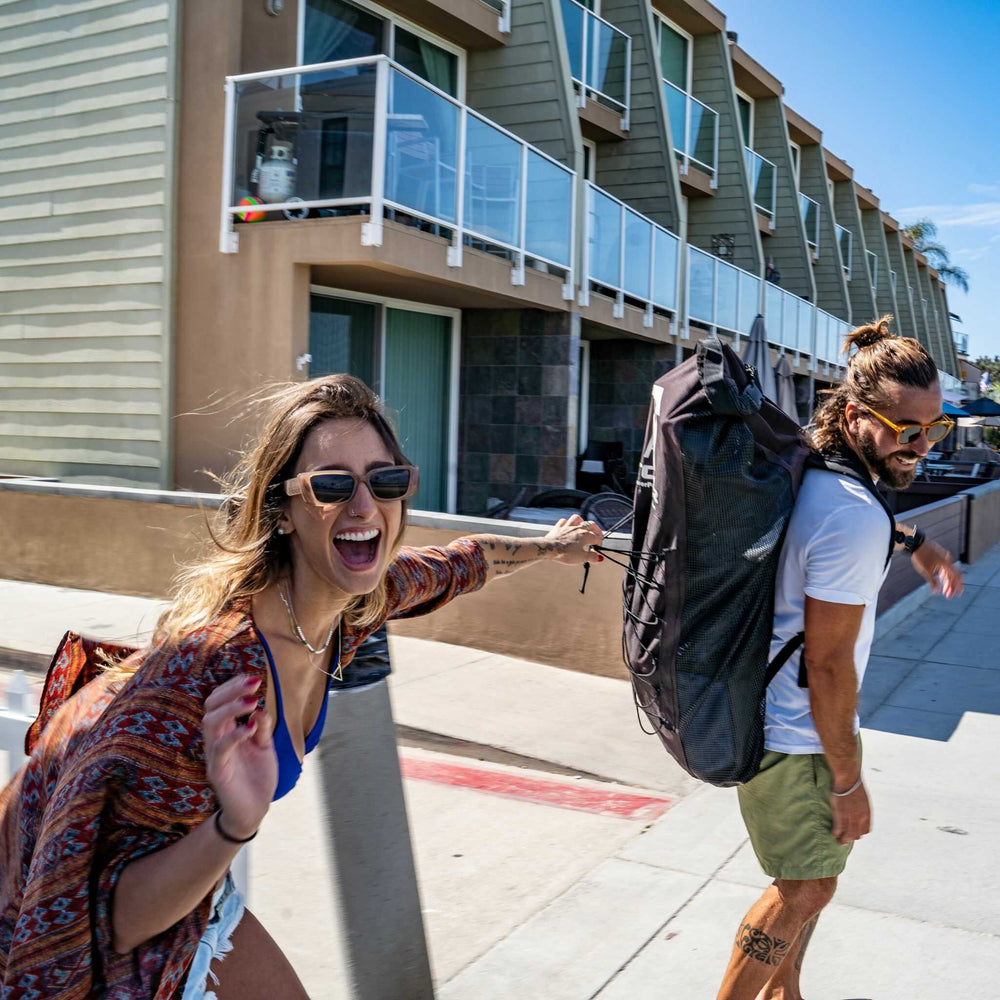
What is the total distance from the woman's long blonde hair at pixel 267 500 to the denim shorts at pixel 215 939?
21.2 inches

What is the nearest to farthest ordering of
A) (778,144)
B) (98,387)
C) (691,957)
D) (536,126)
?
(691,957), (98,387), (536,126), (778,144)

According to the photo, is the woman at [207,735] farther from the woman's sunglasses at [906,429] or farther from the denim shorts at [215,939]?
the woman's sunglasses at [906,429]

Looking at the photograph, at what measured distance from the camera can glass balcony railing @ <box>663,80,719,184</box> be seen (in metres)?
16.9

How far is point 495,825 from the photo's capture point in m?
4.68

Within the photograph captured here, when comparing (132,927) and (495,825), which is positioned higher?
(132,927)

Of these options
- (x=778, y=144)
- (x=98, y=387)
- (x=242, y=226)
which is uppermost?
(x=778, y=144)

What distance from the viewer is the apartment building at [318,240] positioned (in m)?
9.23

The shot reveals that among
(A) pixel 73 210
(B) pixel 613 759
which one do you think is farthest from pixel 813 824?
(A) pixel 73 210

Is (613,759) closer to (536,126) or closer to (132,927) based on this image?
(132,927)

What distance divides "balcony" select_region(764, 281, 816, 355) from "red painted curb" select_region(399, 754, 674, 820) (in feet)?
42.6

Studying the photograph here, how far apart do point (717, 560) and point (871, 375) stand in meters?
0.67

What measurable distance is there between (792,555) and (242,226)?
817 centimetres

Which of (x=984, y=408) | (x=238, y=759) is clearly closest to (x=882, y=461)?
(x=238, y=759)

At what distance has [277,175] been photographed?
9312 millimetres
